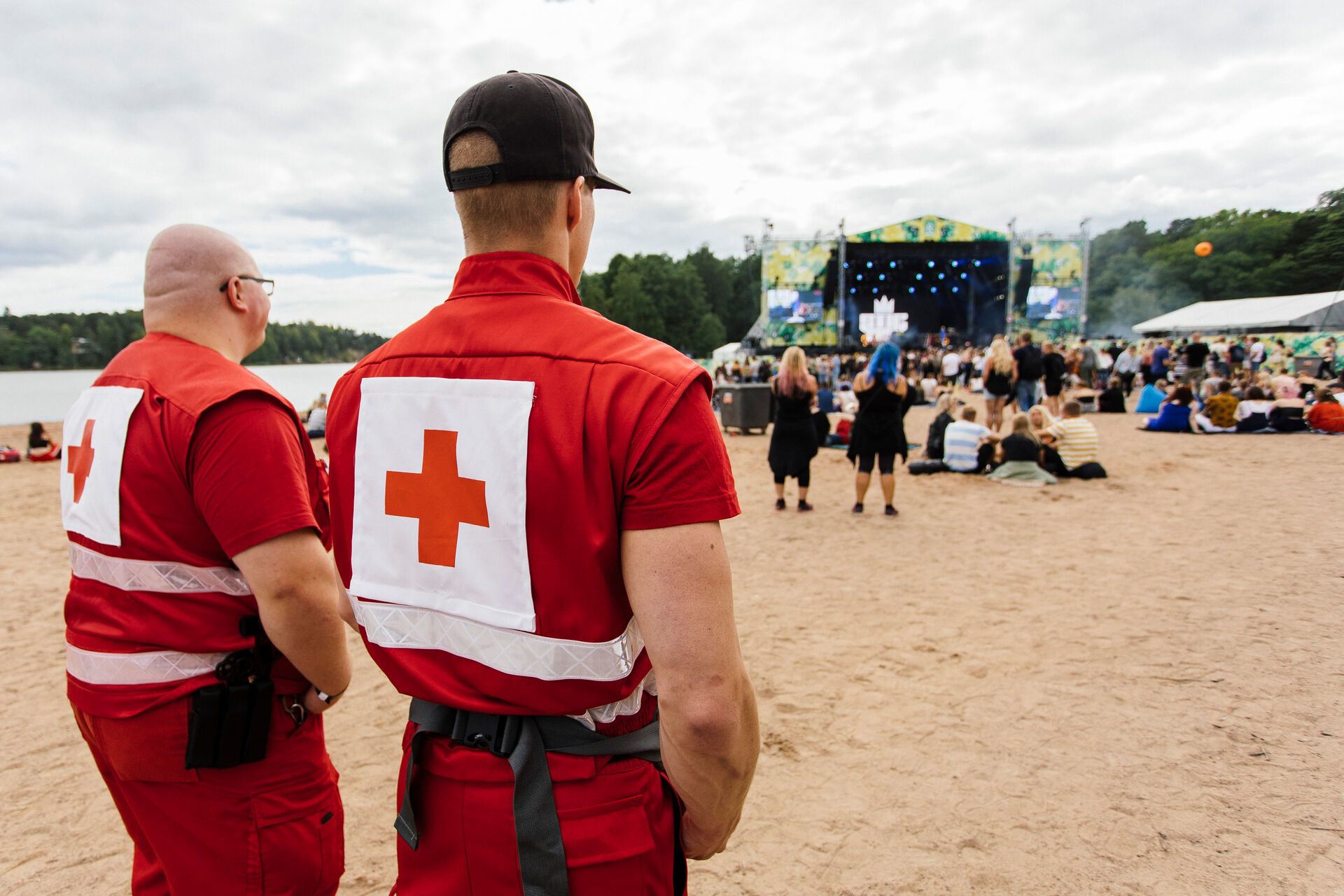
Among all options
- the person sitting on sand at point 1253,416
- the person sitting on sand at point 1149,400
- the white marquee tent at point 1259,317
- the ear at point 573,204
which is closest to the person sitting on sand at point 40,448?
the ear at point 573,204

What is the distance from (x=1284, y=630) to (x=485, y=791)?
5254 mm

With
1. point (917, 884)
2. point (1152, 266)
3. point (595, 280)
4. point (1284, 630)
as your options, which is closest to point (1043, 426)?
point (1284, 630)

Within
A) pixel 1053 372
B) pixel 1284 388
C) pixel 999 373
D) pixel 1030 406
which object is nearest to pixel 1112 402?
pixel 1284 388

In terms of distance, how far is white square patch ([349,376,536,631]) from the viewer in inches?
40.3

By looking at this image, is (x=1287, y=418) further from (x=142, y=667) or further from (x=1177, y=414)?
(x=142, y=667)

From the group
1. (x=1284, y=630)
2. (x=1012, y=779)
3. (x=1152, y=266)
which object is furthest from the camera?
(x=1152, y=266)

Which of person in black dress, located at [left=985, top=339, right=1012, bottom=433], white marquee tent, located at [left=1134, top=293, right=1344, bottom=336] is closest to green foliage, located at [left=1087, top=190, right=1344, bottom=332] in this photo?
white marquee tent, located at [left=1134, top=293, right=1344, bottom=336]

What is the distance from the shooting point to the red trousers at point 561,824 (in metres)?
1.04

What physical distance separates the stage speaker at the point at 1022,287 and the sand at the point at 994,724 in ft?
92.2

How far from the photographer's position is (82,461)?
1.63 m

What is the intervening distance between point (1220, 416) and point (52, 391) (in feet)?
142

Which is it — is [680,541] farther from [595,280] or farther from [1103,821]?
[595,280]

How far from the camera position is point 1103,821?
2.71 m

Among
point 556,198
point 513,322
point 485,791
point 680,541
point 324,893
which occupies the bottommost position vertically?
point 324,893
